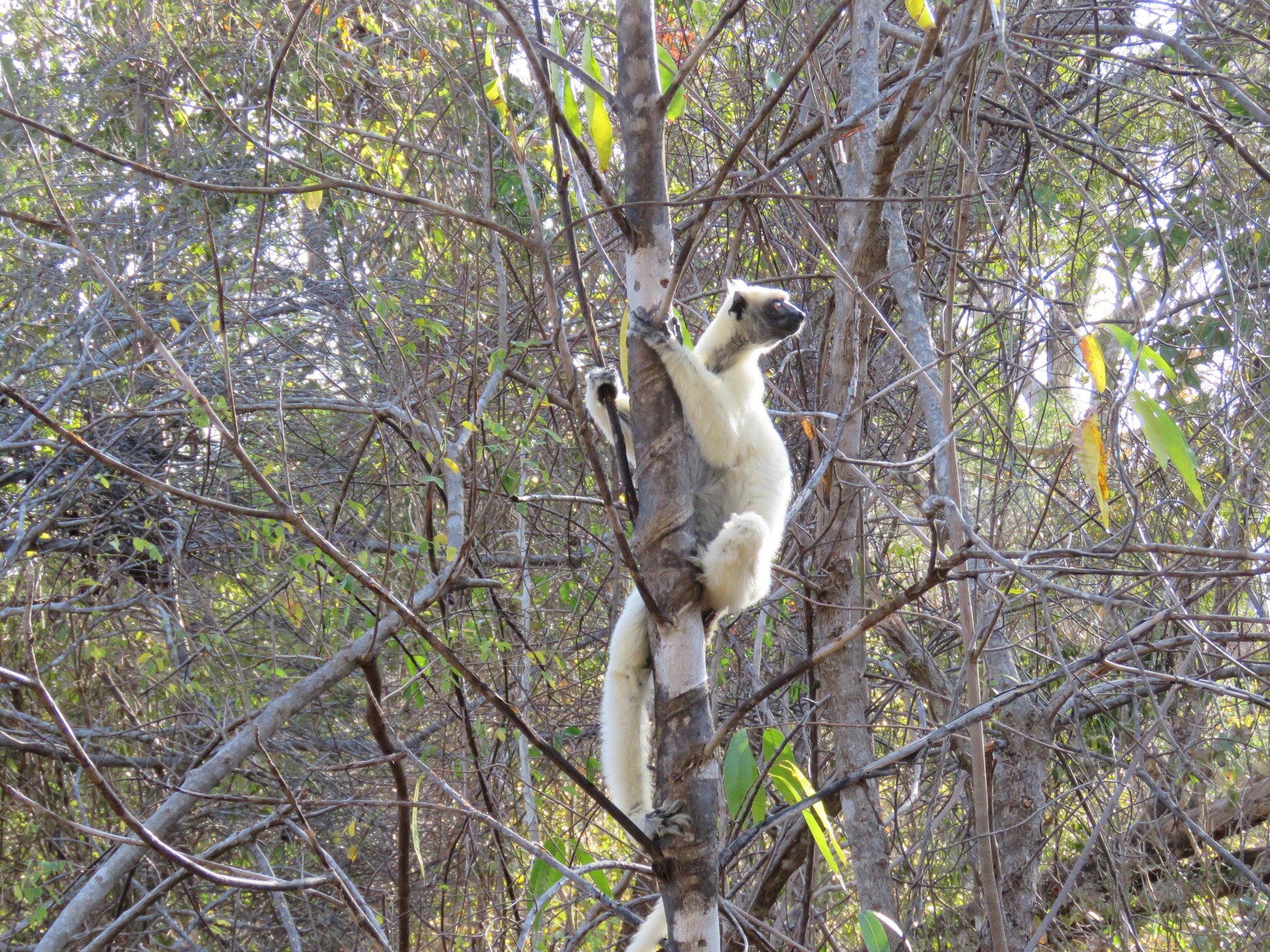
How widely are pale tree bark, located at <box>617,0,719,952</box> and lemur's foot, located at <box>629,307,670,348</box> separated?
0.02 meters

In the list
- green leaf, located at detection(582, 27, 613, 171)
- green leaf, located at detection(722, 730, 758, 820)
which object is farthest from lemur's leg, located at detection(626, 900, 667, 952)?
green leaf, located at detection(582, 27, 613, 171)

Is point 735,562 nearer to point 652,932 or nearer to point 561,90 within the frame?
point 652,932

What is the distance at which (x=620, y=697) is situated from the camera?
3506 mm

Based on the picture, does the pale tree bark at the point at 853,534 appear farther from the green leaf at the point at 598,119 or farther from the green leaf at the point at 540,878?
the green leaf at the point at 598,119

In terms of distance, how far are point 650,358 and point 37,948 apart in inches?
143

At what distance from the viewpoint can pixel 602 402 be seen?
3.32 meters

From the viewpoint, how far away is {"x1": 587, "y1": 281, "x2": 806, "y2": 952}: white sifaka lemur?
3.33 metres

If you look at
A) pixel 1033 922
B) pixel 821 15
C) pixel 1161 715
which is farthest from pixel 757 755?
pixel 821 15

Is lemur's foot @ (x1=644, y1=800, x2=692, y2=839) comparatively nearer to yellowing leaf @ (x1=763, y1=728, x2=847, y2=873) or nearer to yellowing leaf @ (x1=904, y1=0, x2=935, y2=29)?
yellowing leaf @ (x1=763, y1=728, x2=847, y2=873)

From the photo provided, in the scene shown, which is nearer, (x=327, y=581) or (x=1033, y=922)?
(x=1033, y=922)

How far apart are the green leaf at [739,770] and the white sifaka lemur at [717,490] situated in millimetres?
461

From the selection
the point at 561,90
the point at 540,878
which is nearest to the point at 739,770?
the point at 540,878

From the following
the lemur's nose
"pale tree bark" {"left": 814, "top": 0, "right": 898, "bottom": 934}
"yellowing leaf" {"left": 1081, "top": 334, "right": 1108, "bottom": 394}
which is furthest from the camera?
the lemur's nose

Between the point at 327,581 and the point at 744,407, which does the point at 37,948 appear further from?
the point at 744,407
